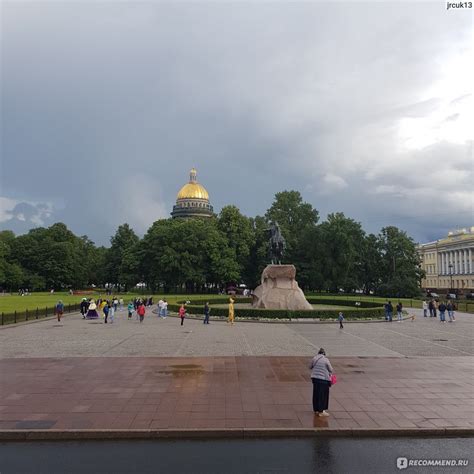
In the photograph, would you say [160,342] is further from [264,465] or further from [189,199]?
[189,199]

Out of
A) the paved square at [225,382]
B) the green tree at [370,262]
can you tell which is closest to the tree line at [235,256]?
the green tree at [370,262]

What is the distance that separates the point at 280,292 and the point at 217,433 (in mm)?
25217

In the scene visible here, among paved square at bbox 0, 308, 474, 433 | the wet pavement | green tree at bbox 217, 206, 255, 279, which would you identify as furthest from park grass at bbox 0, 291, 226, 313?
the wet pavement

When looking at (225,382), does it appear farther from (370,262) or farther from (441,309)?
(370,262)

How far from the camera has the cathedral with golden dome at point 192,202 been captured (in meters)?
114

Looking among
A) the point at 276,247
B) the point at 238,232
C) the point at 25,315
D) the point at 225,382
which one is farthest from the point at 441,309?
the point at 238,232

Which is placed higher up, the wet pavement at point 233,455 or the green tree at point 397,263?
the green tree at point 397,263

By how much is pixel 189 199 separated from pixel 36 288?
1963 inches

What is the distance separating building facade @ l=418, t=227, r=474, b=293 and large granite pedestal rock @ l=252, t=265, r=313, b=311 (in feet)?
241

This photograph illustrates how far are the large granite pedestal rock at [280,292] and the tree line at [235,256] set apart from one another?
108 ft

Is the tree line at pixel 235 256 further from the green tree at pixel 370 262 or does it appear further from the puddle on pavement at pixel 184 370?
the puddle on pavement at pixel 184 370

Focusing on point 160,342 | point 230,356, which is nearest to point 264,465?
point 230,356

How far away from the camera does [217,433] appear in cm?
832

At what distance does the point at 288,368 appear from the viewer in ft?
45.6
